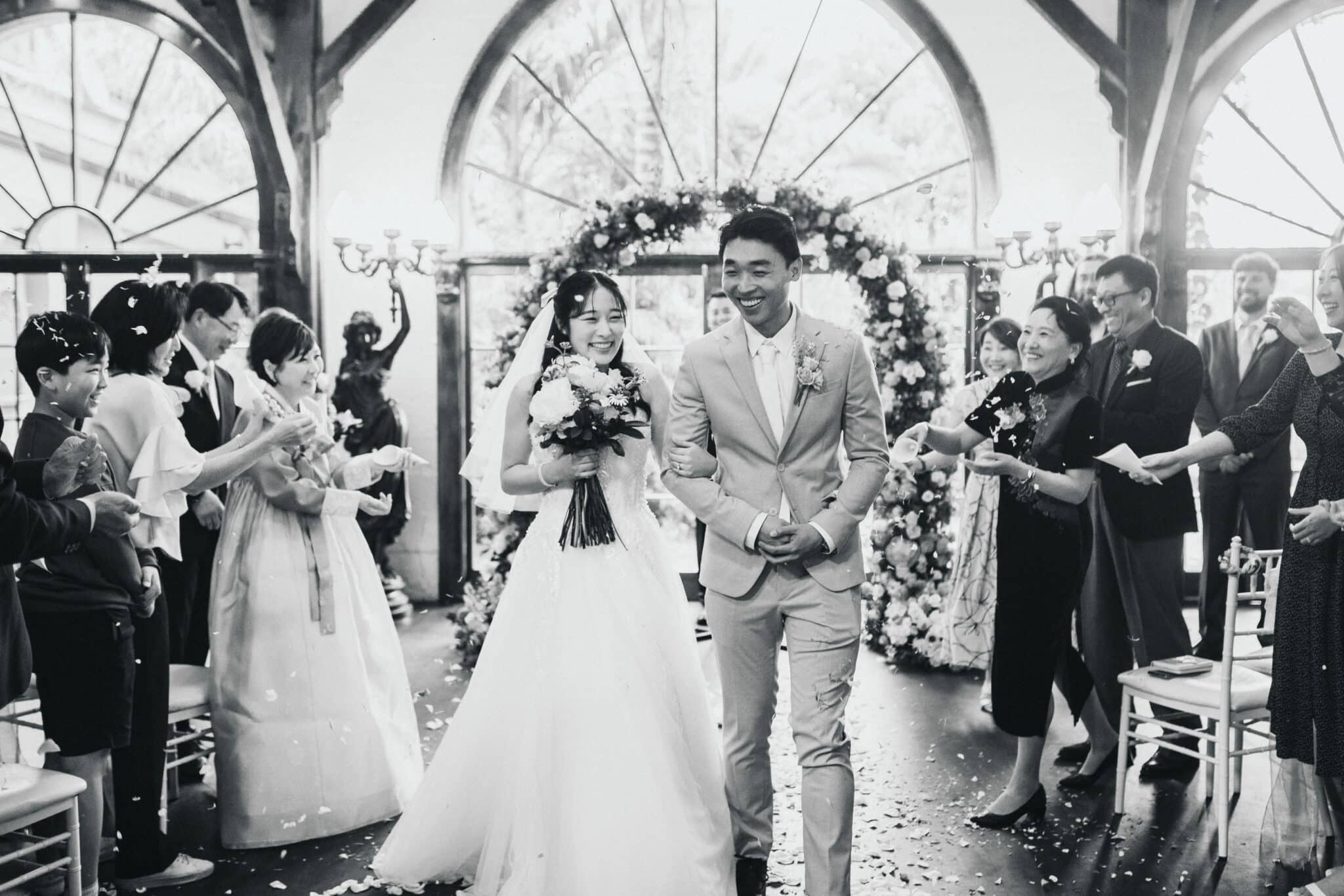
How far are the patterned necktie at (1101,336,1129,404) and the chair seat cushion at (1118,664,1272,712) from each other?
3.64 ft

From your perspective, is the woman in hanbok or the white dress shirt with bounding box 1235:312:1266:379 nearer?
the woman in hanbok

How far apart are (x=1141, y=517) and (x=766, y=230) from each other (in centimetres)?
223

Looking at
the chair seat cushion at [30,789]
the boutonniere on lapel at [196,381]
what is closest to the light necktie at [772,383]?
the chair seat cushion at [30,789]

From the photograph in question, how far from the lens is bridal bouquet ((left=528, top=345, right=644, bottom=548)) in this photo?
10.9ft

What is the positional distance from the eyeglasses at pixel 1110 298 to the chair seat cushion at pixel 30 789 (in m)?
3.75

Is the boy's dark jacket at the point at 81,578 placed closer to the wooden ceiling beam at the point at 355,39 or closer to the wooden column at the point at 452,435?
the wooden column at the point at 452,435

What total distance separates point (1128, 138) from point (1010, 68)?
0.91 m

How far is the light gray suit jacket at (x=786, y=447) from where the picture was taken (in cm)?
295

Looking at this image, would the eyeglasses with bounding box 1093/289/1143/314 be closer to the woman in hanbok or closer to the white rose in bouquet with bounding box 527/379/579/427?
the white rose in bouquet with bounding box 527/379/579/427

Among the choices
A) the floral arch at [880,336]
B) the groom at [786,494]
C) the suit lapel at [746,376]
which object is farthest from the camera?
the floral arch at [880,336]

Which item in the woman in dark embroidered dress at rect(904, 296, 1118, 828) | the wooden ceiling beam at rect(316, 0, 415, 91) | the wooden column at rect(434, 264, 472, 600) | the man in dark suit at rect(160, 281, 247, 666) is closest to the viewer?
the woman in dark embroidered dress at rect(904, 296, 1118, 828)

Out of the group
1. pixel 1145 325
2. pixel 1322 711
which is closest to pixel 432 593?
pixel 1145 325

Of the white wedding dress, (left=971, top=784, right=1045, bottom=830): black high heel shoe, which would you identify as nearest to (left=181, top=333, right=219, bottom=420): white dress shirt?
the white wedding dress

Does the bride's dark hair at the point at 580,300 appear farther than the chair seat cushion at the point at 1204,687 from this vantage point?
No
